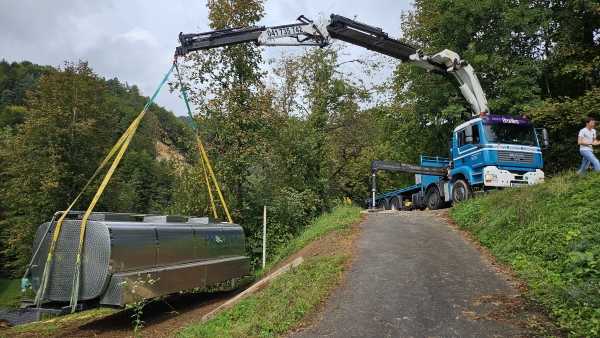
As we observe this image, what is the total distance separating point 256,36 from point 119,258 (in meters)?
7.79

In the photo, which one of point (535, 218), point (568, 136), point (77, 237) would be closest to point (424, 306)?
point (535, 218)

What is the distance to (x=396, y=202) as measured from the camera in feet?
61.1

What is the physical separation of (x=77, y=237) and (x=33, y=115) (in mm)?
18729

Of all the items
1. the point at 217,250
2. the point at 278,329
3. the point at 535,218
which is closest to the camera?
the point at 278,329

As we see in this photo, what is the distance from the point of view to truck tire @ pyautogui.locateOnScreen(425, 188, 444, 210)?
1480 centimetres

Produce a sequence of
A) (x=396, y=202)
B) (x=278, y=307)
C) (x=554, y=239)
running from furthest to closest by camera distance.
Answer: (x=396, y=202), (x=554, y=239), (x=278, y=307)

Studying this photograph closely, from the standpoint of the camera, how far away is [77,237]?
20.0ft

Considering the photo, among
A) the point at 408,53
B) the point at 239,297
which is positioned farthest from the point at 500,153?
the point at 239,297

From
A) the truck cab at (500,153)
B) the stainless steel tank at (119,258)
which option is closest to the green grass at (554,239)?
the truck cab at (500,153)

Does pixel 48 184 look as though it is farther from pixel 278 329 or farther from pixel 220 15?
pixel 278 329

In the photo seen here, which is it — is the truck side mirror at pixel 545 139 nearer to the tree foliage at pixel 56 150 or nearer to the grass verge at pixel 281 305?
the grass verge at pixel 281 305

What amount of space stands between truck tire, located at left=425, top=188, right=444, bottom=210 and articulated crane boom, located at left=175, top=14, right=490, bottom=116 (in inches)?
131

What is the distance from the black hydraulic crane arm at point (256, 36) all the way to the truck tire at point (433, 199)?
729 centimetres

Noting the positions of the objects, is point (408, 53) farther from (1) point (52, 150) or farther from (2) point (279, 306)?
(1) point (52, 150)
